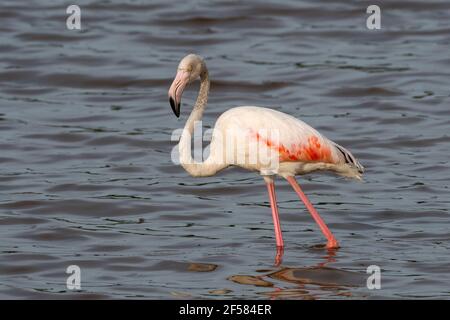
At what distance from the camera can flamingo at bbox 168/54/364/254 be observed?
944 centimetres

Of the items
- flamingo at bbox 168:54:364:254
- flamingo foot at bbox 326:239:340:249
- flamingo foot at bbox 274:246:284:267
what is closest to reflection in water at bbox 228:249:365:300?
flamingo foot at bbox 274:246:284:267

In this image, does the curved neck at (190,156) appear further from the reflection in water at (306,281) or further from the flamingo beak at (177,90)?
the reflection in water at (306,281)

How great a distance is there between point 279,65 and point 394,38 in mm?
2087

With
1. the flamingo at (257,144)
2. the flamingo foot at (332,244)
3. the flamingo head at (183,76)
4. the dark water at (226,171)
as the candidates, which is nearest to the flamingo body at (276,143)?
the flamingo at (257,144)

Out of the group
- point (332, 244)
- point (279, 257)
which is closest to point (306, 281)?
point (279, 257)

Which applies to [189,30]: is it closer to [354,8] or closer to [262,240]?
[354,8]

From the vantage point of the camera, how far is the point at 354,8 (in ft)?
64.3

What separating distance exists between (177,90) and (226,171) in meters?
3.57

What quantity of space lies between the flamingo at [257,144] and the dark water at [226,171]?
722mm

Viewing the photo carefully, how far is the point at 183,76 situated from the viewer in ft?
31.3

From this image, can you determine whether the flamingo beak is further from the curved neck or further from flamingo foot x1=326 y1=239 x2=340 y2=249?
flamingo foot x1=326 y1=239 x2=340 y2=249

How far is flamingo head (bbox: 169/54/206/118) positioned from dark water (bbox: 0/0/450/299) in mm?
1313

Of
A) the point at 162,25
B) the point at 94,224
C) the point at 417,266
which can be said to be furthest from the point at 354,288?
the point at 162,25

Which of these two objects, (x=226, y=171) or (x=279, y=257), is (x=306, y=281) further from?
(x=226, y=171)
